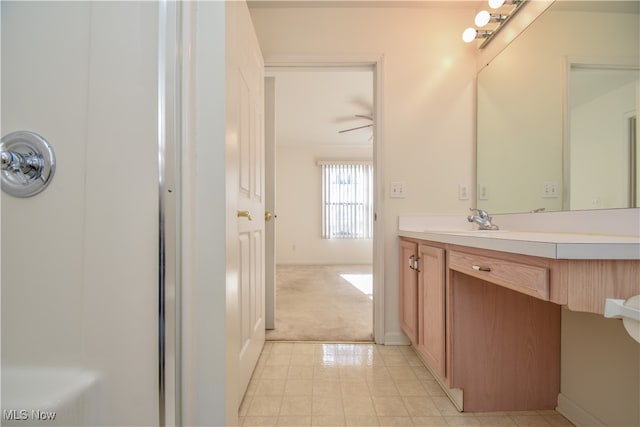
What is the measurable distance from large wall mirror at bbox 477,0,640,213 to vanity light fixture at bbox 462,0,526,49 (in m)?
0.17

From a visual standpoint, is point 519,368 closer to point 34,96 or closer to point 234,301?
point 234,301

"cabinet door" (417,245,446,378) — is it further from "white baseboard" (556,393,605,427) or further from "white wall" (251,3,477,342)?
"white baseboard" (556,393,605,427)

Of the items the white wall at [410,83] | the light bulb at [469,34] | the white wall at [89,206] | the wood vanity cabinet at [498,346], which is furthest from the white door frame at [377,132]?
the white wall at [89,206]

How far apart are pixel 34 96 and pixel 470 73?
2.28m

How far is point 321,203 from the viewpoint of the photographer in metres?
5.40

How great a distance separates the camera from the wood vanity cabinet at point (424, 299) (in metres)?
1.24

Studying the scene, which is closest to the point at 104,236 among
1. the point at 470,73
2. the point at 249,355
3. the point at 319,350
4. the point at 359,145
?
the point at 249,355

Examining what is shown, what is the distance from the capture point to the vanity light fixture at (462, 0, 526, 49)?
153 cm

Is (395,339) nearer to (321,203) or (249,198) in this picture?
(249,198)

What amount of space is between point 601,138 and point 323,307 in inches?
89.3

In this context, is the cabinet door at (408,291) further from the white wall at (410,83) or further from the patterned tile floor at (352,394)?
the patterned tile floor at (352,394)

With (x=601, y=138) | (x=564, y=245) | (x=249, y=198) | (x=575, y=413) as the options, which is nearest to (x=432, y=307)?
Answer: (x=575, y=413)

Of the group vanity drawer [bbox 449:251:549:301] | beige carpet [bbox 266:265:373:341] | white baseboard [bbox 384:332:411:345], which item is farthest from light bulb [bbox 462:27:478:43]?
beige carpet [bbox 266:265:373:341]

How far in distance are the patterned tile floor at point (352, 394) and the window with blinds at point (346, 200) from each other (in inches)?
148
